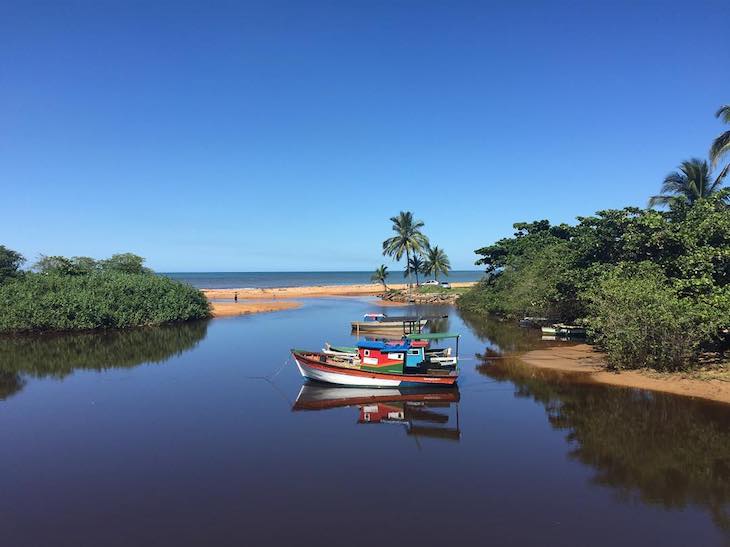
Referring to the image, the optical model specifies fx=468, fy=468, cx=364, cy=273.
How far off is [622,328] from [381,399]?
11835 mm

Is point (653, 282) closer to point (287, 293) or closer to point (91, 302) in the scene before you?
point (91, 302)

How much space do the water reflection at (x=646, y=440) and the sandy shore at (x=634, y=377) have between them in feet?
2.89

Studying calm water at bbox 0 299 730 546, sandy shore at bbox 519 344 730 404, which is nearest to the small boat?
sandy shore at bbox 519 344 730 404

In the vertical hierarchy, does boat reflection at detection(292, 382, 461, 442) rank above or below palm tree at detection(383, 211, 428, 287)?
below

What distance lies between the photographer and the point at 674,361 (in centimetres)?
2133

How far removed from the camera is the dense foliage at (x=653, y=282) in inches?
819

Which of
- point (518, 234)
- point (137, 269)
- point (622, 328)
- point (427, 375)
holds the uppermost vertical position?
point (518, 234)

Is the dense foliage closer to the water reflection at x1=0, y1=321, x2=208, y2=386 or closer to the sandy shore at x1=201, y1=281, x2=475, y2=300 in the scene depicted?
the water reflection at x1=0, y1=321, x2=208, y2=386

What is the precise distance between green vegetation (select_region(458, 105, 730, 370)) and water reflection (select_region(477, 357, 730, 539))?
10.7 feet

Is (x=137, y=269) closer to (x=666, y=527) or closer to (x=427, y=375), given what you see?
(x=427, y=375)

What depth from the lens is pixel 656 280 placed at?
23594 millimetres

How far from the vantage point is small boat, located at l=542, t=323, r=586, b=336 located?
3384 centimetres

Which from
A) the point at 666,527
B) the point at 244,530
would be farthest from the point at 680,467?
the point at 244,530

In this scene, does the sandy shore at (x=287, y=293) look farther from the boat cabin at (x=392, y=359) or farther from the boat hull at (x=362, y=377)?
the boat cabin at (x=392, y=359)
